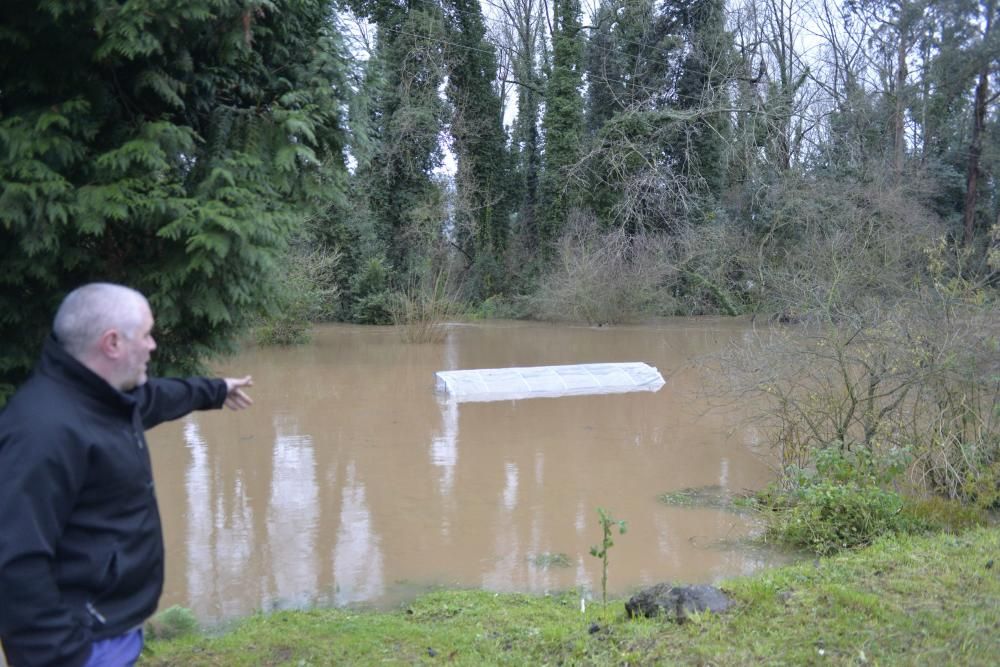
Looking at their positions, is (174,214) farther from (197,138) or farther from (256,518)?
(256,518)

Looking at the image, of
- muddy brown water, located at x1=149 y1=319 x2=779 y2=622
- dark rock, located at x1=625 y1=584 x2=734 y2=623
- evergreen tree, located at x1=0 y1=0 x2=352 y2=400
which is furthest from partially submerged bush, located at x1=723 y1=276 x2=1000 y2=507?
evergreen tree, located at x1=0 y1=0 x2=352 y2=400

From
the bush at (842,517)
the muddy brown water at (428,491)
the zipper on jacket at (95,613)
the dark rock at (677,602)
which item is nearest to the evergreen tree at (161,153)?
the zipper on jacket at (95,613)

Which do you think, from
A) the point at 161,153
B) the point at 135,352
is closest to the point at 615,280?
the point at 161,153

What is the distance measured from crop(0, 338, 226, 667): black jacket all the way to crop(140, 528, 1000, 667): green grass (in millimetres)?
2194

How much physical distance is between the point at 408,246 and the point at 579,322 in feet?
19.9

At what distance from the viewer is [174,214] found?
3.76 meters

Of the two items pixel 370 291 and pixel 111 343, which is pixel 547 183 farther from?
pixel 111 343

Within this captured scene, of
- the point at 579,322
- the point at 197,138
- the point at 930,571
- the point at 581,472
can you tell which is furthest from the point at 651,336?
the point at 197,138

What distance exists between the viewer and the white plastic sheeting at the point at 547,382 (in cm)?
1617

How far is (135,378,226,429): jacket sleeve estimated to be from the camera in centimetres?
276

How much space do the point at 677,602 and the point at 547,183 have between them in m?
28.0

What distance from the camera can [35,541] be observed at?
2.06 meters

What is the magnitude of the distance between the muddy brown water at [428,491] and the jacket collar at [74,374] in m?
4.71

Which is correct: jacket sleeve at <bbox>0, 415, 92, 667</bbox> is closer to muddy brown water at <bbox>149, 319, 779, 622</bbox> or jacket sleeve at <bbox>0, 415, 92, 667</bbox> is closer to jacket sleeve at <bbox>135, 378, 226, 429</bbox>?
jacket sleeve at <bbox>135, 378, 226, 429</bbox>
